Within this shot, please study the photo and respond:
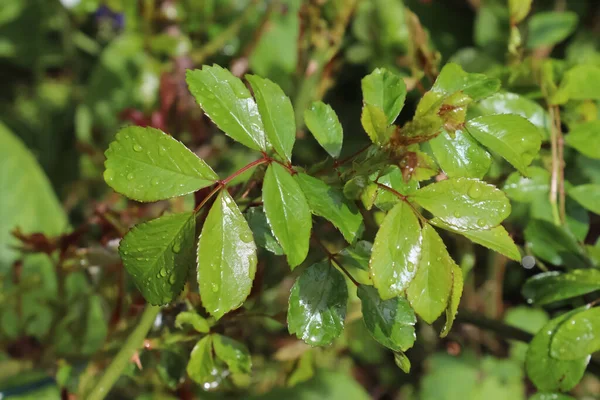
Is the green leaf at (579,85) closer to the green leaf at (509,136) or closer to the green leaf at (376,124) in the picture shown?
the green leaf at (509,136)

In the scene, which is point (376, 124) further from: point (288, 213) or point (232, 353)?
point (232, 353)

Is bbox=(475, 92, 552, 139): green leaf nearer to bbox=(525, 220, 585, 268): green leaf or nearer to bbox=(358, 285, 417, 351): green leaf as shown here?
bbox=(525, 220, 585, 268): green leaf

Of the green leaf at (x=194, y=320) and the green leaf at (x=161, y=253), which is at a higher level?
the green leaf at (x=161, y=253)

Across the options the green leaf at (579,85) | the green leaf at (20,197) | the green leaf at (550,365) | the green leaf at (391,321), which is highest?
the green leaf at (579,85)

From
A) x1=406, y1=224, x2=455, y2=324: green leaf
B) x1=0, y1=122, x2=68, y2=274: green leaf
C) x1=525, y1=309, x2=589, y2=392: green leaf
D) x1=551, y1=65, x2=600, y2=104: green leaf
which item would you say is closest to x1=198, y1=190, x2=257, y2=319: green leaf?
x1=406, y1=224, x2=455, y2=324: green leaf

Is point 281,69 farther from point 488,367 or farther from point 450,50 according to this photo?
point 488,367

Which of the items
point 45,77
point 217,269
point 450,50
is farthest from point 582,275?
point 45,77

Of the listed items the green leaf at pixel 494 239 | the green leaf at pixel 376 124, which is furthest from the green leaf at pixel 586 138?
the green leaf at pixel 376 124
